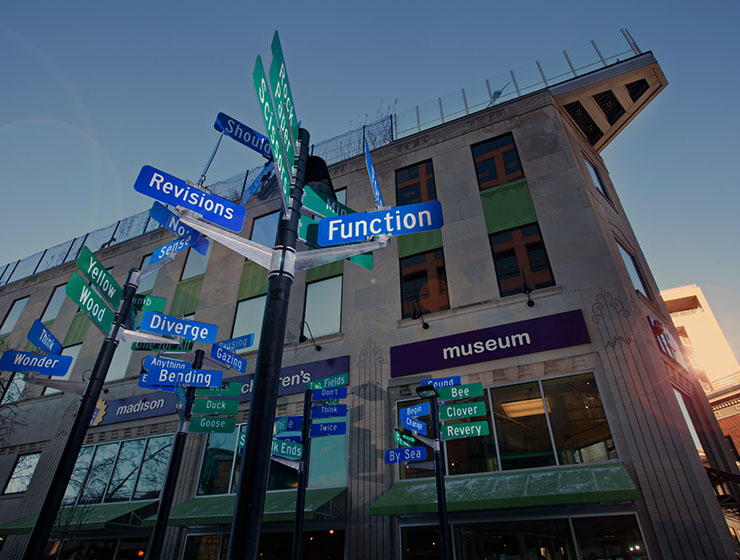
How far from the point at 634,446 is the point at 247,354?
42.3 feet

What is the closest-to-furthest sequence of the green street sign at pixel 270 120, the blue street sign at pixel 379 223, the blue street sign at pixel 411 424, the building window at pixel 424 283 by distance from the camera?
the green street sign at pixel 270 120, the blue street sign at pixel 379 223, the blue street sign at pixel 411 424, the building window at pixel 424 283

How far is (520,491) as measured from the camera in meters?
9.85

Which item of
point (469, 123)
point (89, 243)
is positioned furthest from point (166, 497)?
point (89, 243)

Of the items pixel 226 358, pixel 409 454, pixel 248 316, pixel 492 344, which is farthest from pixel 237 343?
pixel 248 316

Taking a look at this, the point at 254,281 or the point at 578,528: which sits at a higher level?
the point at 254,281

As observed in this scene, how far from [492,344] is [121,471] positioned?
15036 mm

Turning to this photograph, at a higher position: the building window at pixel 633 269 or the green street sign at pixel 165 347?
the building window at pixel 633 269

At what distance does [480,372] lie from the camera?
41.2 feet

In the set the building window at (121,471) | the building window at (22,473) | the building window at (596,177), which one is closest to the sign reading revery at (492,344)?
the building window at (596,177)

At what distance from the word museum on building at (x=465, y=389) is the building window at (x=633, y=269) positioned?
0.15 metres

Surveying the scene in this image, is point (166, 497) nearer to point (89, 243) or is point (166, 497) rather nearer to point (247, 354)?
point (247, 354)

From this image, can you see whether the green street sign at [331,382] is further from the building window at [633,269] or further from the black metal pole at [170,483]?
the building window at [633,269]

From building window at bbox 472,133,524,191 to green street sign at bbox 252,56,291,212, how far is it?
42.1 feet

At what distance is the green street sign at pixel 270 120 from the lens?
12.5 feet
